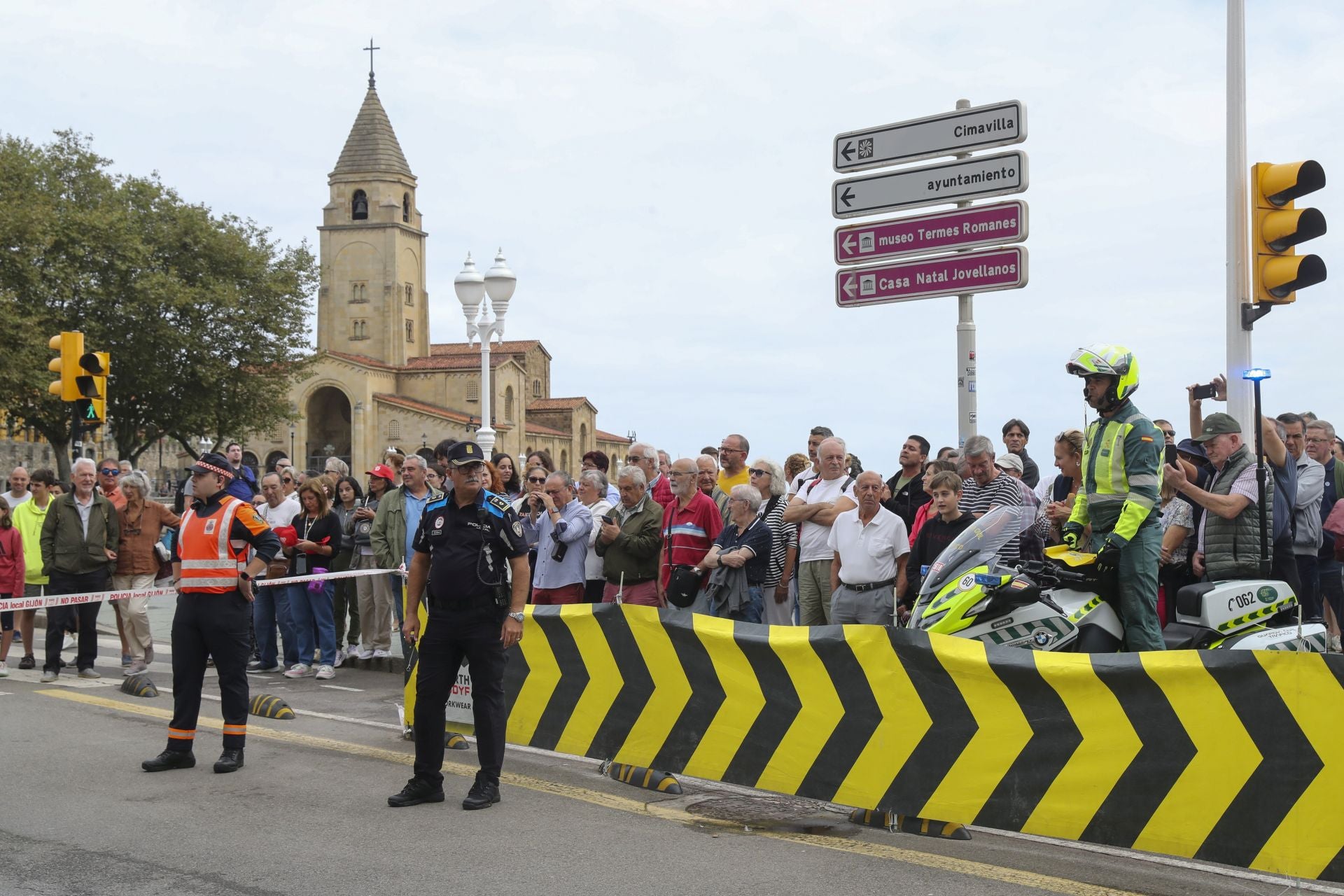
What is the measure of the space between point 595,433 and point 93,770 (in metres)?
114

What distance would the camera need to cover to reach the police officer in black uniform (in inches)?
282

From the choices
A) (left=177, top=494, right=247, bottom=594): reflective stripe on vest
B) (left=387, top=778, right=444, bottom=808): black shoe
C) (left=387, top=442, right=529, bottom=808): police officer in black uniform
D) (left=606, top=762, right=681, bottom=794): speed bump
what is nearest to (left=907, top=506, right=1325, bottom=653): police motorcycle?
(left=606, top=762, right=681, bottom=794): speed bump

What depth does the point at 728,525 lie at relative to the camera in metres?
9.60

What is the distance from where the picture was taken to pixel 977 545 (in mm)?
6715

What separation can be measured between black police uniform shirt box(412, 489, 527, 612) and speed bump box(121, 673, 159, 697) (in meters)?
5.17

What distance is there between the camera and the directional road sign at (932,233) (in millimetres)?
9953

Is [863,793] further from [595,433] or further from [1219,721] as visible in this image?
[595,433]

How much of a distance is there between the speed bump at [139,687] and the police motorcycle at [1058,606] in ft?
24.0

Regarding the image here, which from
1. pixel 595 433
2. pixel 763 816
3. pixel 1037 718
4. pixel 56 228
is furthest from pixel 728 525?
pixel 595 433

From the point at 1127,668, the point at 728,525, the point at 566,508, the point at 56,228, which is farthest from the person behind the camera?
the point at 56,228

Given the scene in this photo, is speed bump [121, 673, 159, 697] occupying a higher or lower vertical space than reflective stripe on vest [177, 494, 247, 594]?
lower

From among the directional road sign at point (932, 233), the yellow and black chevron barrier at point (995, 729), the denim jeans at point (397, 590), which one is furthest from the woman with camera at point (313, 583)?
the directional road sign at point (932, 233)

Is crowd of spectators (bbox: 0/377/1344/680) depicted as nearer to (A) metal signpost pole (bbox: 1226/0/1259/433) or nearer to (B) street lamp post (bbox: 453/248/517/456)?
(A) metal signpost pole (bbox: 1226/0/1259/433)

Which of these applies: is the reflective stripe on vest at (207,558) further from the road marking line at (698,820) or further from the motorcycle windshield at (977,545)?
the motorcycle windshield at (977,545)
